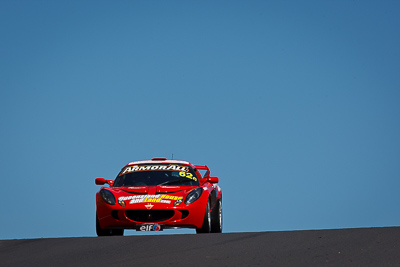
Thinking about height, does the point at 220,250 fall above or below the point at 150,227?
above

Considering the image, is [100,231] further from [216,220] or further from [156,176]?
[216,220]

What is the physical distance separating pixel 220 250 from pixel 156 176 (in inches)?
221

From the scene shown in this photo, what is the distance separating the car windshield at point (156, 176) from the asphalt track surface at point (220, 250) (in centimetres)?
323

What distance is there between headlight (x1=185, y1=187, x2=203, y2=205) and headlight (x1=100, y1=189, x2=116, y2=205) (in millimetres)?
1196

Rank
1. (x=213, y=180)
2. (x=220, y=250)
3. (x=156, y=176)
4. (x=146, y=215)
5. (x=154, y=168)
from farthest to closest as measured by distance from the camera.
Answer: (x=154, y=168), (x=156, y=176), (x=213, y=180), (x=146, y=215), (x=220, y=250)

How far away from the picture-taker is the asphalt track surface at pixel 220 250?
6633mm

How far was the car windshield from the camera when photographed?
12.9m

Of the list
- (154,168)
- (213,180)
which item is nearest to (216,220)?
(213,180)

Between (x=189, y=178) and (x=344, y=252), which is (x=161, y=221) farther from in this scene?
(x=344, y=252)

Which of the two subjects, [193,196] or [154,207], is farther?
[193,196]

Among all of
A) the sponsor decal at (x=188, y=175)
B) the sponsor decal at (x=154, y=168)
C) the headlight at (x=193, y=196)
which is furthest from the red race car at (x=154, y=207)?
the sponsor decal at (x=154, y=168)

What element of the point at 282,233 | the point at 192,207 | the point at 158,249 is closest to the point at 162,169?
the point at 192,207

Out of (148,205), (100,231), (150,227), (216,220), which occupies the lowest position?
(216,220)

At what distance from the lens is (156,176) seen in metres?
13.0
